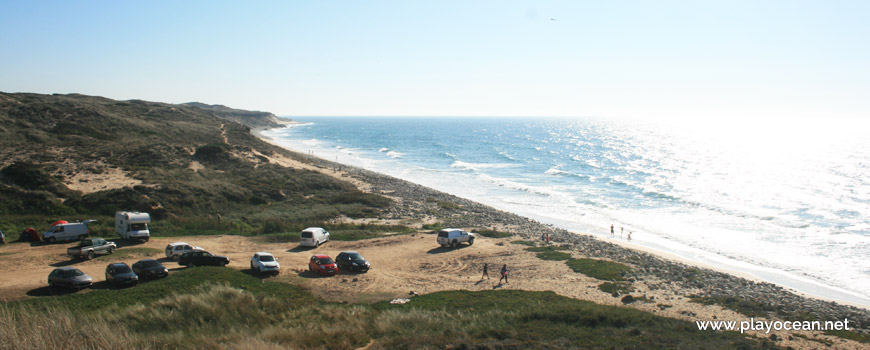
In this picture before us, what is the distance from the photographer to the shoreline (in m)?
23.9

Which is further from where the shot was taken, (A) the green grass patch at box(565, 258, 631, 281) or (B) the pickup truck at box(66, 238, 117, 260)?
(A) the green grass patch at box(565, 258, 631, 281)

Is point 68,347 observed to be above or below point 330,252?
above

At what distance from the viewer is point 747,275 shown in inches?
1227

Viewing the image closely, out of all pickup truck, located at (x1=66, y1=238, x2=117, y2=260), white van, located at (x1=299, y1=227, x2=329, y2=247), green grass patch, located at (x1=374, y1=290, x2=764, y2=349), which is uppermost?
pickup truck, located at (x1=66, y1=238, x2=117, y2=260)

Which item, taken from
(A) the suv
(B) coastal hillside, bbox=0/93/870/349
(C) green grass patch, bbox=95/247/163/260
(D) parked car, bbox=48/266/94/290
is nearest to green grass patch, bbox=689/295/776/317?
(B) coastal hillside, bbox=0/93/870/349

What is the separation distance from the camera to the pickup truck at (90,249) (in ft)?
81.2

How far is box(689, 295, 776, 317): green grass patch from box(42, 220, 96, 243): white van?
3414 cm

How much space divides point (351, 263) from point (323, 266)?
5.58 ft

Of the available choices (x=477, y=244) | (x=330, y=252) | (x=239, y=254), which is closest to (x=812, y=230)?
(x=477, y=244)

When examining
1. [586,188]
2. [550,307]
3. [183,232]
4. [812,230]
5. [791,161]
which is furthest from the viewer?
[791,161]

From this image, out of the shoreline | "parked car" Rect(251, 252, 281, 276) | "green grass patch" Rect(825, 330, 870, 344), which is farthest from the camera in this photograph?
the shoreline

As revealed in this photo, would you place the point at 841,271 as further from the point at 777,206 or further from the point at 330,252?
the point at 330,252

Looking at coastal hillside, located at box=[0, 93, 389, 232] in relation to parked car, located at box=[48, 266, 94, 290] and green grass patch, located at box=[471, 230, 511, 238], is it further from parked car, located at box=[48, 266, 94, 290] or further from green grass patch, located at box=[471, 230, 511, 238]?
parked car, located at box=[48, 266, 94, 290]

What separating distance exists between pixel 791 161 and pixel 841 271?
90.0 metres
